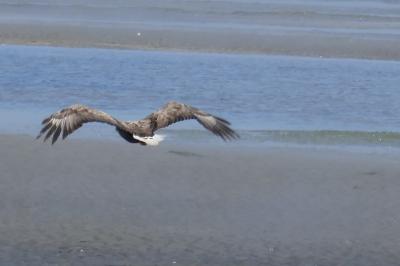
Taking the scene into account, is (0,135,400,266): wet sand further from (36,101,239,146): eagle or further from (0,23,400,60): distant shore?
(0,23,400,60): distant shore

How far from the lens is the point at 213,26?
25.9 metres

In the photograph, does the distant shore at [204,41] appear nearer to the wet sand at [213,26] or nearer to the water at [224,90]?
the wet sand at [213,26]

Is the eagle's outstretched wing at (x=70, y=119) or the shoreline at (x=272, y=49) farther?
the shoreline at (x=272, y=49)

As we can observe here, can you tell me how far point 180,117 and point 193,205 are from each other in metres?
0.91

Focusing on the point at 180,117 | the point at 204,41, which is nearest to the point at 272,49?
the point at 204,41

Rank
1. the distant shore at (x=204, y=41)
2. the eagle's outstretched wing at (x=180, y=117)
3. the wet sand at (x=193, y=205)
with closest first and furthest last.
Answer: the wet sand at (x=193, y=205) < the eagle's outstretched wing at (x=180, y=117) < the distant shore at (x=204, y=41)

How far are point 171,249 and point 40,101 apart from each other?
6716 mm

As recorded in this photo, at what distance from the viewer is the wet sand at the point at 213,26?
21.9 meters

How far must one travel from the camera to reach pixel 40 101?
577 inches

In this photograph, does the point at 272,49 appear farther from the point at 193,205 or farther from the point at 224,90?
the point at 193,205

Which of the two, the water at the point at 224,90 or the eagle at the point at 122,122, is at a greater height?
the eagle at the point at 122,122

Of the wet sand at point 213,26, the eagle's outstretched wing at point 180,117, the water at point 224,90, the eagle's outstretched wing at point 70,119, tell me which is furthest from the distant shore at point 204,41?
the eagle's outstretched wing at point 70,119

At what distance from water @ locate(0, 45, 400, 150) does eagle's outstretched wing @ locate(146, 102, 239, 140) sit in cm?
306

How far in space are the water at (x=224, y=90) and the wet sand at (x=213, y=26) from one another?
1156mm
